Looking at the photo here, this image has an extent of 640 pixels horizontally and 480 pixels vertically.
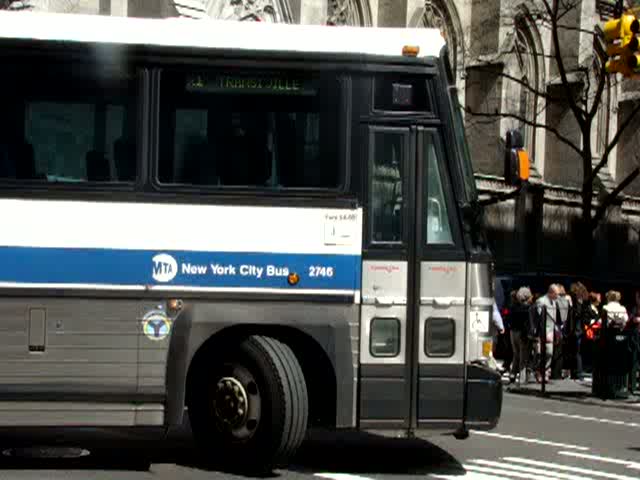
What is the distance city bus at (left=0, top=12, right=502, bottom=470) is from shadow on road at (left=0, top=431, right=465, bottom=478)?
1.37ft

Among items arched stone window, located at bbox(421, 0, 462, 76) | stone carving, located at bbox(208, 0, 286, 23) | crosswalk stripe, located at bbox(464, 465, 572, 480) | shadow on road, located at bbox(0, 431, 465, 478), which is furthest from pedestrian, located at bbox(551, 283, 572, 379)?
arched stone window, located at bbox(421, 0, 462, 76)

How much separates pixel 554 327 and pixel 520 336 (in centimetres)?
60

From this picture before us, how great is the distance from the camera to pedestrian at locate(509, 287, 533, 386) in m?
23.7

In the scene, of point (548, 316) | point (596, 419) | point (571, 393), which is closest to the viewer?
point (596, 419)

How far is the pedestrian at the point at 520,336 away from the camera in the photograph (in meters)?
23.7

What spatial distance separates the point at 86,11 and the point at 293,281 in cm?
2234

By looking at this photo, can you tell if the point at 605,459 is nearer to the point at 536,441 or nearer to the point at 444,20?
the point at 536,441

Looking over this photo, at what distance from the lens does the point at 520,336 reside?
77.9ft

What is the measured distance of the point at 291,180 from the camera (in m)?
10.6

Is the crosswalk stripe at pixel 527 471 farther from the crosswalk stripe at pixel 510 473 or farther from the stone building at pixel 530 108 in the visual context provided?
the stone building at pixel 530 108

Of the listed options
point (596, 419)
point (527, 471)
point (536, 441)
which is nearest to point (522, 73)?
point (596, 419)

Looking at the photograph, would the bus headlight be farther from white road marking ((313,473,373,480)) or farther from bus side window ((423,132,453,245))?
white road marking ((313,473,373,480))

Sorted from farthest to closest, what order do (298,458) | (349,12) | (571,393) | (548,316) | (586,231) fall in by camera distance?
(349,12) → (586,231) → (548,316) → (571,393) → (298,458)

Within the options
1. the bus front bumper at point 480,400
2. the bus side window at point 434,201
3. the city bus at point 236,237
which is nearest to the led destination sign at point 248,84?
the city bus at point 236,237
